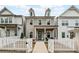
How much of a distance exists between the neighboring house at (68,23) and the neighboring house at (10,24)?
0.87 m

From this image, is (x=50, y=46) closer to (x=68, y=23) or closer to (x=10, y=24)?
Answer: (x=68, y=23)

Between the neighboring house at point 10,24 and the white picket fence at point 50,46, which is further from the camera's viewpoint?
the white picket fence at point 50,46

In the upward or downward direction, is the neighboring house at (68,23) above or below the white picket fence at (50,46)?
above

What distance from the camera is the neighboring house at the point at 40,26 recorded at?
166 inches

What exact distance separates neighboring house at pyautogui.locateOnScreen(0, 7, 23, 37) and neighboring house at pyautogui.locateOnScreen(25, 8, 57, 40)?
0.18m

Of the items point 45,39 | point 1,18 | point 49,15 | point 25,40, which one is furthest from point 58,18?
point 1,18

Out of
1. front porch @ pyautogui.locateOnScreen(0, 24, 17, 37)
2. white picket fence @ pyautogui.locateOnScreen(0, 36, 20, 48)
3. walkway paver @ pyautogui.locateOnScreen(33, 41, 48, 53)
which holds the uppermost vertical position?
front porch @ pyautogui.locateOnScreen(0, 24, 17, 37)

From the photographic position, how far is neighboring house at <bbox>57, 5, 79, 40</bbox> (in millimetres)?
4199

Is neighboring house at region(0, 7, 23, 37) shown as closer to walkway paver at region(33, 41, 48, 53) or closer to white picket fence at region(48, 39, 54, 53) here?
walkway paver at region(33, 41, 48, 53)

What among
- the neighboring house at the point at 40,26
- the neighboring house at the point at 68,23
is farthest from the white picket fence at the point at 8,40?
the neighboring house at the point at 68,23

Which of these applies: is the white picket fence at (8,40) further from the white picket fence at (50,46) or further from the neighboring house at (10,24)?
the white picket fence at (50,46)

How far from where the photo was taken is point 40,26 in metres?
4.27

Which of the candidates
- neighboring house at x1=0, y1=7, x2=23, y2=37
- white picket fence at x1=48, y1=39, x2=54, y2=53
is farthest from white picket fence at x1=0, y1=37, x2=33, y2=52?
white picket fence at x1=48, y1=39, x2=54, y2=53
